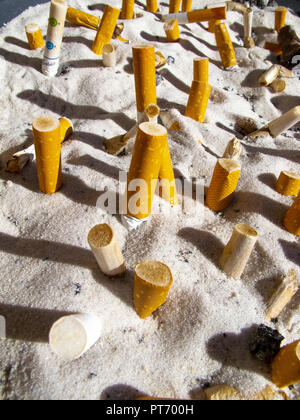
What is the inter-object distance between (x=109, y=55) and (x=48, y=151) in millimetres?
934

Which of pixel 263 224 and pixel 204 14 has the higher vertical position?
pixel 204 14

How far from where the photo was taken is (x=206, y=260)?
3.09 ft

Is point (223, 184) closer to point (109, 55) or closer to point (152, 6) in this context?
point (109, 55)

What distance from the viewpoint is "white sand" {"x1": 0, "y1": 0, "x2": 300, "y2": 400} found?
2.32ft

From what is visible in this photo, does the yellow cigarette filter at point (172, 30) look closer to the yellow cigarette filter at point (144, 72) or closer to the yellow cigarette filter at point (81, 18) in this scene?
the yellow cigarette filter at point (81, 18)

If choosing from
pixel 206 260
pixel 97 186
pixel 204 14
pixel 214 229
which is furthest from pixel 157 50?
pixel 206 260

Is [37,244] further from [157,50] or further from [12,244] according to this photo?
[157,50]

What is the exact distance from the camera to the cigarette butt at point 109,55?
1.63 meters

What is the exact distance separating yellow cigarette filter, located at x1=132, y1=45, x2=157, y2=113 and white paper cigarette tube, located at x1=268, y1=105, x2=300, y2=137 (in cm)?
54

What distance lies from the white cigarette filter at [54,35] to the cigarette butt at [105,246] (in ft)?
3.75

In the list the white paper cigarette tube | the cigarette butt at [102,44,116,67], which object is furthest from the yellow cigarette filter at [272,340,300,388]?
the cigarette butt at [102,44,116,67]

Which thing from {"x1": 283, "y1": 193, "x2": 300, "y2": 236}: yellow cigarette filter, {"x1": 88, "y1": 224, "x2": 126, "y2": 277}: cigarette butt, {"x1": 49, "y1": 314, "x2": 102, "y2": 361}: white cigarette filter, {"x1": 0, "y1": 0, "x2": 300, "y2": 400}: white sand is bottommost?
{"x1": 0, "y1": 0, "x2": 300, "y2": 400}: white sand

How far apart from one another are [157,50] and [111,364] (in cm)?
172

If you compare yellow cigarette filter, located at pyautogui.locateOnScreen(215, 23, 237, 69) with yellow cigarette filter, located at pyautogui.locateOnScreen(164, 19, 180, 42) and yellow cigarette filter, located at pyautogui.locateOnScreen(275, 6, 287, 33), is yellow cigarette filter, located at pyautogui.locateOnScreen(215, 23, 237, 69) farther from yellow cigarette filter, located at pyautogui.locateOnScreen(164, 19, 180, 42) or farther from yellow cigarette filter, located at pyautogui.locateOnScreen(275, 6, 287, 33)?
yellow cigarette filter, located at pyautogui.locateOnScreen(275, 6, 287, 33)
